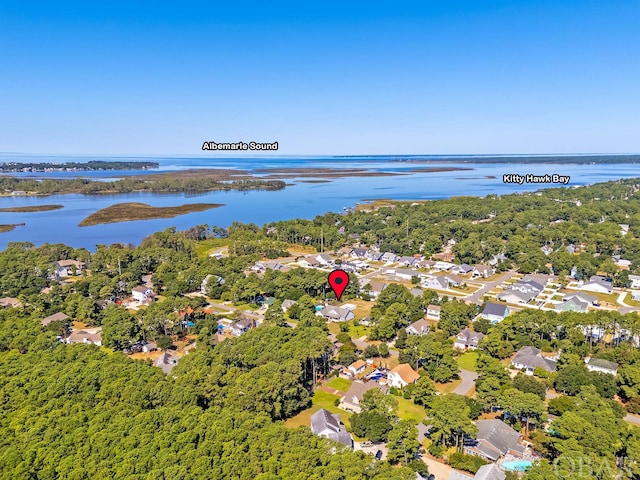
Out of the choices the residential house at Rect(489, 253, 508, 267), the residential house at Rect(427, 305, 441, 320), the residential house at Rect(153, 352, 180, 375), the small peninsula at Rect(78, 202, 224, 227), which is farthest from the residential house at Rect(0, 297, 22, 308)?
the residential house at Rect(489, 253, 508, 267)

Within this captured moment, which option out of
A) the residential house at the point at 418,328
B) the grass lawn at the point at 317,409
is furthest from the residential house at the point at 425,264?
the grass lawn at the point at 317,409

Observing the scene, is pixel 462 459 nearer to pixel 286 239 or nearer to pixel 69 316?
pixel 69 316

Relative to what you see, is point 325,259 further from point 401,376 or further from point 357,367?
point 401,376

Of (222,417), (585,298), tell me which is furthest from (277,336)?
(585,298)

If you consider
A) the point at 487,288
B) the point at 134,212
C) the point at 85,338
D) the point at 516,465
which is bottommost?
the point at 487,288

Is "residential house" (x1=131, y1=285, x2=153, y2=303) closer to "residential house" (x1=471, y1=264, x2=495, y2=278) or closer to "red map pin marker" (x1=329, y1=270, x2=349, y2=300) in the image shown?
"red map pin marker" (x1=329, y1=270, x2=349, y2=300)

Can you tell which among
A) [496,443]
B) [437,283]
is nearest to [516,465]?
[496,443]
